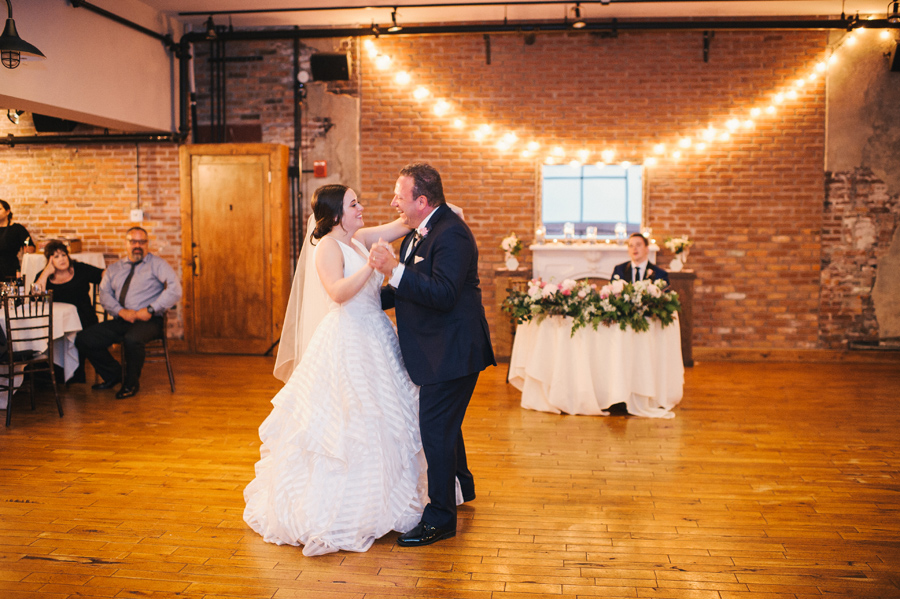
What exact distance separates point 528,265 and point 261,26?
4.41 meters

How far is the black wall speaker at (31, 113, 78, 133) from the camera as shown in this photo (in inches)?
333

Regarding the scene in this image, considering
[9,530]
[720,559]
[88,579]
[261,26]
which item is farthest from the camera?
[261,26]

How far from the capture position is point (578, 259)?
7.97m

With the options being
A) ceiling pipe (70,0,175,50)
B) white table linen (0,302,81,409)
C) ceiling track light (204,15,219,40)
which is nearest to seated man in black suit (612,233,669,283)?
white table linen (0,302,81,409)

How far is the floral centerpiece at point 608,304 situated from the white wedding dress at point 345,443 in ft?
8.38

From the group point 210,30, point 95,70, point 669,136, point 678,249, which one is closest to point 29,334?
point 95,70

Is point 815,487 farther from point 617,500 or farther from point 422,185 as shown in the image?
point 422,185

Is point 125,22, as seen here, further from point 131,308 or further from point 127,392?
point 127,392

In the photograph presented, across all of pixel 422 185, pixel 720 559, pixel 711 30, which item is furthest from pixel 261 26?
pixel 720 559

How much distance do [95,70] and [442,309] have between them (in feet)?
18.9

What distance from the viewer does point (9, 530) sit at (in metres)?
3.23

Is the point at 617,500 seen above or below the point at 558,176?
below

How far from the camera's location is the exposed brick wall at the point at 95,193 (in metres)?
8.53

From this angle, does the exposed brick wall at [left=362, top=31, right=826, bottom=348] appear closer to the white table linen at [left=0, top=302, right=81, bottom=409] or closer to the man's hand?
the man's hand
